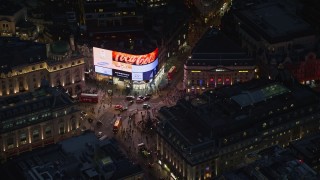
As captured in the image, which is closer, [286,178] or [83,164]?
[286,178]

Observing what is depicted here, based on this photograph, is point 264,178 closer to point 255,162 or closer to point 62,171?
point 255,162

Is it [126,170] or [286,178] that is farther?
[126,170]

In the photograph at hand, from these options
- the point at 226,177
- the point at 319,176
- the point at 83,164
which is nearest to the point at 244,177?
the point at 226,177

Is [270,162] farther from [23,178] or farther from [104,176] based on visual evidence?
[23,178]

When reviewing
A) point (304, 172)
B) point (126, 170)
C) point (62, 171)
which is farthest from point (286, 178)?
point (62, 171)

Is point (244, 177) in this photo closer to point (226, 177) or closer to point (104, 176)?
point (226, 177)

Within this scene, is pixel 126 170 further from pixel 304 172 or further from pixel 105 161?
pixel 304 172

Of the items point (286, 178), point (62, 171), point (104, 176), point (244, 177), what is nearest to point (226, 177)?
point (244, 177)
